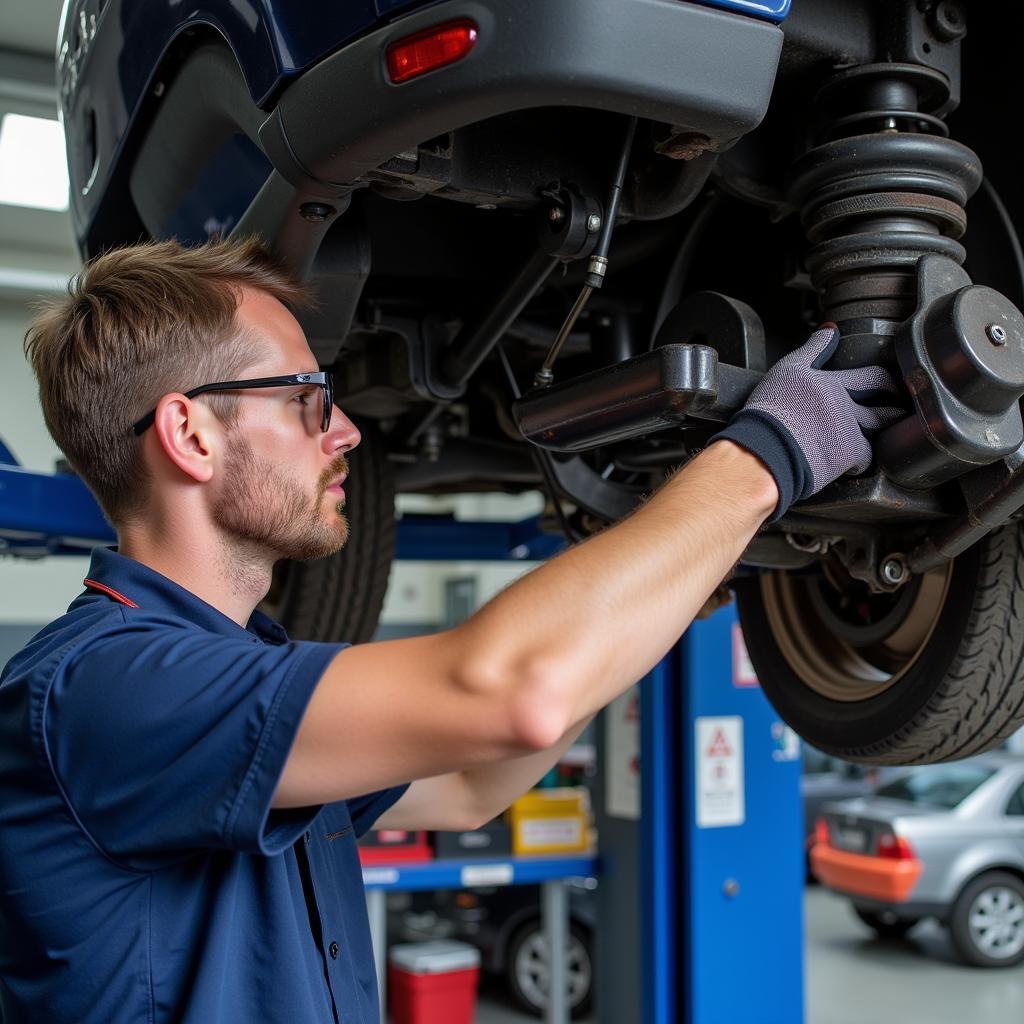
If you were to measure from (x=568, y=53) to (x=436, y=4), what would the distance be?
0.34 feet

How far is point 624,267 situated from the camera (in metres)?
1.54

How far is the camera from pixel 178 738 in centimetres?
82

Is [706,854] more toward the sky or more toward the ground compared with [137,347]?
more toward the ground

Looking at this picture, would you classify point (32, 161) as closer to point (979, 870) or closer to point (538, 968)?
point (538, 968)

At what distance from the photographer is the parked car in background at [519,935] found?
5066 mm

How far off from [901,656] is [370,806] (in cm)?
73

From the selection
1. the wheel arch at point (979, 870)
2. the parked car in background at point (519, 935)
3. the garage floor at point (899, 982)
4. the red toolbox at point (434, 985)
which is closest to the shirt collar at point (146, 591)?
the red toolbox at point (434, 985)

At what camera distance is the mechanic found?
0.80 m

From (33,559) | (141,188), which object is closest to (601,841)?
(33,559)

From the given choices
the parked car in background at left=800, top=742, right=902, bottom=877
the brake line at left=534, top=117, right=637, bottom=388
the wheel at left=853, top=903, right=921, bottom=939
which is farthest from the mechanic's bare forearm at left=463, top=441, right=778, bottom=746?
the parked car in background at left=800, top=742, right=902, bottom=877

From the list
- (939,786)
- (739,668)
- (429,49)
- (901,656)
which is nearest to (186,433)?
(429,49)

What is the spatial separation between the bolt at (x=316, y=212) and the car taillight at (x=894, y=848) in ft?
19.6

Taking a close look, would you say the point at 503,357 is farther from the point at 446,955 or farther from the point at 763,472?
the point at 446,955

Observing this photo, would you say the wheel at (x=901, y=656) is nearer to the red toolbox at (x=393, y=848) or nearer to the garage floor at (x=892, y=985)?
the red toolbox at (x=393, y=848)
